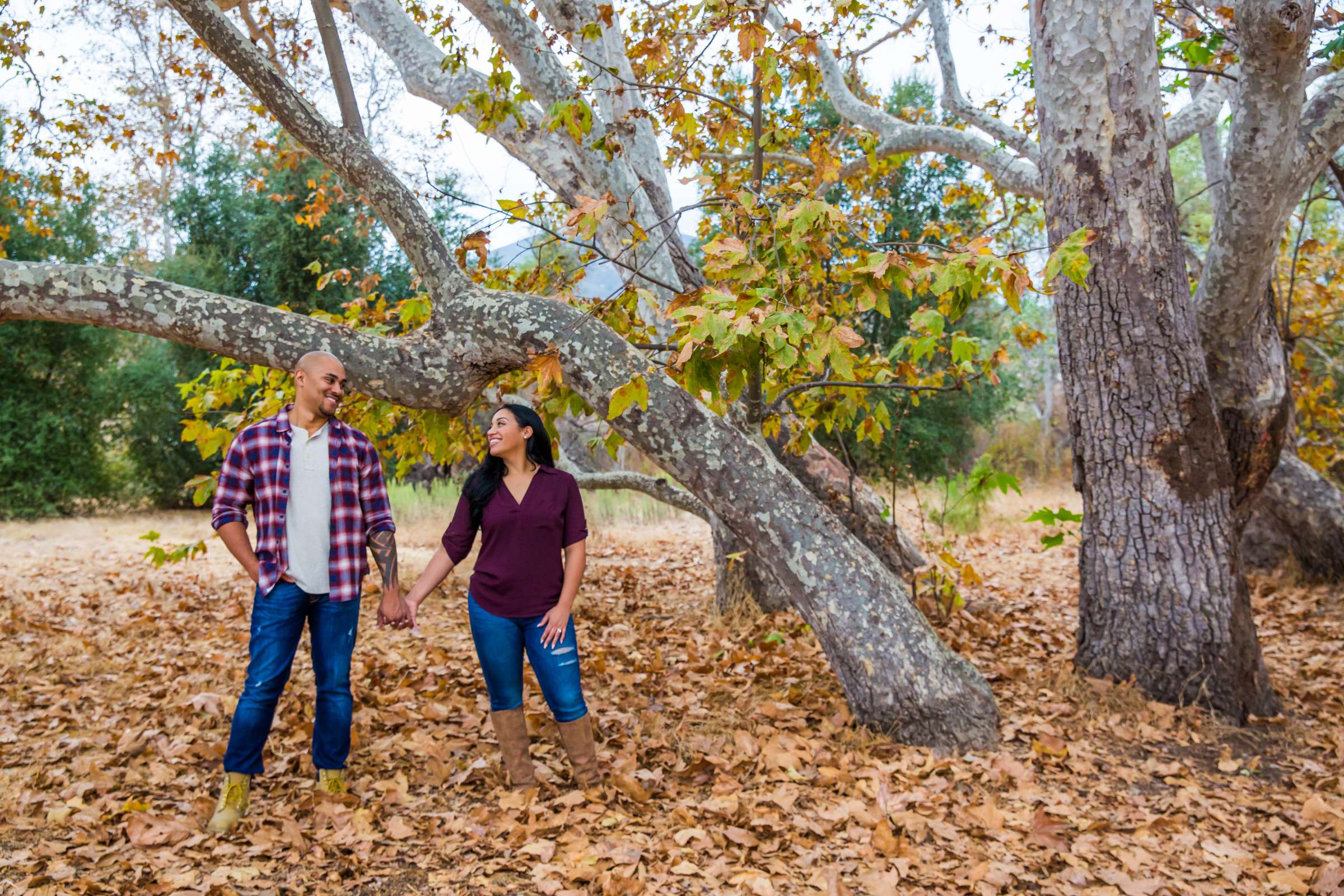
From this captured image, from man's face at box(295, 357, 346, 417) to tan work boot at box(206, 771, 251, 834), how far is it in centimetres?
144

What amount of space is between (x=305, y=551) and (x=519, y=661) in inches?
37.0

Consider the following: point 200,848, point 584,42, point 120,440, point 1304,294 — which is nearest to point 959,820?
point 200,848

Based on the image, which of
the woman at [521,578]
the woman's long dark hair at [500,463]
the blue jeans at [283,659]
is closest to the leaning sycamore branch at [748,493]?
the woman's long dark hair at [500,463]

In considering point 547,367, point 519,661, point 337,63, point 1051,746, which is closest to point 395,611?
point 519,661

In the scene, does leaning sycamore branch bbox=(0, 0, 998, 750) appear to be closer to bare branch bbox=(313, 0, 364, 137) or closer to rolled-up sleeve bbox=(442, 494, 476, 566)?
bare branch bbox=(313, 0, 364, 137)

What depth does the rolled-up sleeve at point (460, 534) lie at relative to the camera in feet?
12.4

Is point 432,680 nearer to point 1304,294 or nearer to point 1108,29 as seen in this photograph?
point 1108,29

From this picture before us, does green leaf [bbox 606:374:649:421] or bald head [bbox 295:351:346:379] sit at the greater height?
bald head [bbox 295:351:346:379]

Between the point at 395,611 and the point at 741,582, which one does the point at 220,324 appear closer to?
the point at 395,611

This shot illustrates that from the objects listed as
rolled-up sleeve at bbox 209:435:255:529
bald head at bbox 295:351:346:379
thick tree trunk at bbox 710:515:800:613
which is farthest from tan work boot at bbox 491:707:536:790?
thick tree trunk at bbox 710:515:800:613

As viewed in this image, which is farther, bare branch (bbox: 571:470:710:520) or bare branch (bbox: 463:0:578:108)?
bare branch (bbox: 571:470:710:520)

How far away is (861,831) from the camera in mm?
3416

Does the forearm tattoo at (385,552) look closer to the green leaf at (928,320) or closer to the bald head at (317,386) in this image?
the bald head at (317,386)

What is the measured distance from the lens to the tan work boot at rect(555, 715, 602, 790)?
3.79 metres
